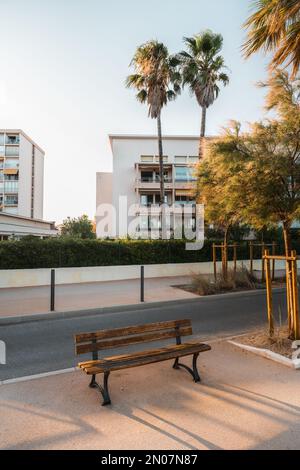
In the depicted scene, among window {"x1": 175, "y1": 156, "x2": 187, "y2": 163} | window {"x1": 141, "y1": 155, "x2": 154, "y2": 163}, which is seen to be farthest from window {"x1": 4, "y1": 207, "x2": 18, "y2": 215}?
window {"x1": 175, "y1": 156, "x2": 187, "y2": 163}

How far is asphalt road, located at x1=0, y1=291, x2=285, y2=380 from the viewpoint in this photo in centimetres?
498

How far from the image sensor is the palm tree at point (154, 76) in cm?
1820

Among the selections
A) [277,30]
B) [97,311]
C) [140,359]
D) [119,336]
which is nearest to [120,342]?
[119,336]

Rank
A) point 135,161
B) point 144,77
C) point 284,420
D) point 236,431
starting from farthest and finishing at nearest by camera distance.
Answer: point 135,161, point 144,77, point 284,420, point 236,431

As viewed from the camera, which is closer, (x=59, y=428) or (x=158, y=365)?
(x=59, y=428)

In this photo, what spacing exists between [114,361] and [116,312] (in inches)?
202

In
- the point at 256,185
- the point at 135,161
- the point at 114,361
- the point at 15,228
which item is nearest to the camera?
the point at 114,361

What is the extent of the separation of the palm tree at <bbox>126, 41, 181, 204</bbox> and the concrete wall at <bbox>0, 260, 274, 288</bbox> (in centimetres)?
967

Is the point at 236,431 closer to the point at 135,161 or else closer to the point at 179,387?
the point at 179,387

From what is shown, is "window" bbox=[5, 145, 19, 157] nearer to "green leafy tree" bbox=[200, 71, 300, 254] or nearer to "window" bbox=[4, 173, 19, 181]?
"window" bbox=[4, 173, 19, 181]

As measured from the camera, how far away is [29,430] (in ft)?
9.89

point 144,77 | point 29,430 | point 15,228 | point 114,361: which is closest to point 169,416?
point 114,361

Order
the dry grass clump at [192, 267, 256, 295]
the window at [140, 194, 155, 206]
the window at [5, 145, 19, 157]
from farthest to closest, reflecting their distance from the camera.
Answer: the window at [5, 145, 19, 157], the window at [140, 194, 155, 206], the dry grass clump at [192, 267, 256, 295]

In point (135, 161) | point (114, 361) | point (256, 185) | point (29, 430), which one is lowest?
point (29, 430)
